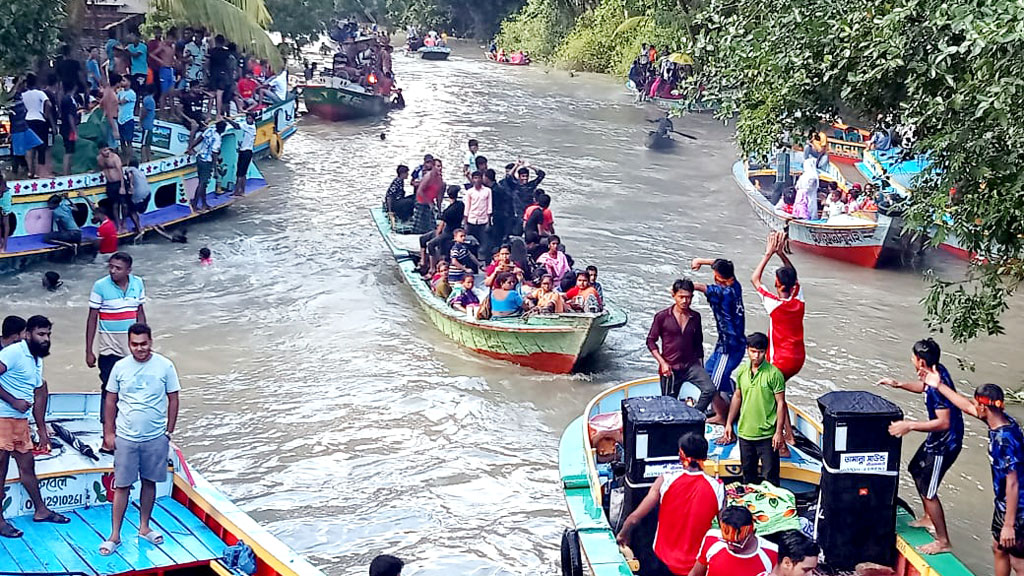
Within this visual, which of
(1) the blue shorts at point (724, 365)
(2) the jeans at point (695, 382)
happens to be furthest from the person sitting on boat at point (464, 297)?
(1) the blue shorts at point (724, 365)

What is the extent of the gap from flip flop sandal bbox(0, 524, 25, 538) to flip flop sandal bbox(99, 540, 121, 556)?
1.88ft

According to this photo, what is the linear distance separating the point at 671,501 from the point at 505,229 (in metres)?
8.69

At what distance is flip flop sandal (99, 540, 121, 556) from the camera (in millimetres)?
7273

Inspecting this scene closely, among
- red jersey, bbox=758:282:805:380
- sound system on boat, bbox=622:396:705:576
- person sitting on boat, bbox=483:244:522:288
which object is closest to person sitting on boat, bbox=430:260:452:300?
person sitting on boat, bbox=483:244:522:288

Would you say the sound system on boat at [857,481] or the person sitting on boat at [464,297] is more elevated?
the sound system on boat at [857,481]

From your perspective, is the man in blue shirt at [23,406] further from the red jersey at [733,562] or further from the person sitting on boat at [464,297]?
the person sitting on boat at [464,297]

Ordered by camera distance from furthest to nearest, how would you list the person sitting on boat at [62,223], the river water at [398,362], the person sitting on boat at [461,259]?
the person sitting on boat at [62,223] < the person sitting on boat at [461,259] < the river water at [398,362]

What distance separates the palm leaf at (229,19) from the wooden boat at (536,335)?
8.11 m

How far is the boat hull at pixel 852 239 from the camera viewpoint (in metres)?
17.5

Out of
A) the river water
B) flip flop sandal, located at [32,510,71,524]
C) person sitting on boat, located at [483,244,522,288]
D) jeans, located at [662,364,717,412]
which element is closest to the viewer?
flip flop sandal, located at [32,510,71,524]

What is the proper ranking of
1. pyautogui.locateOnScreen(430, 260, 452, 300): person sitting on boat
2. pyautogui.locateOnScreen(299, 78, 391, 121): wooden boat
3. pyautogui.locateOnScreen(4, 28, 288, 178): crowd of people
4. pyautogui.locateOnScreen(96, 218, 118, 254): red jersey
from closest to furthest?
pyautogui.locateOnScreen(430, 260, 452, 300): person sitting on boat < pyautogui.locateOnScreen(96, 218, 118, 254): red jersey < pyautogui.locateOnScreen(4, 28, 288, 178): crowd of people < pyautogui.locateOnScreen(299, 78, 391, 121): wooden boat

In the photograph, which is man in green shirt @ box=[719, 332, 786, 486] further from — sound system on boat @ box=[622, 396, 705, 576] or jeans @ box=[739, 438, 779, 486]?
sound system on boat @ box=[622, 396, 705, 576]

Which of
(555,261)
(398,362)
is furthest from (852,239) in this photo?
(398,362)

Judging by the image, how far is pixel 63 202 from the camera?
1596 cm
